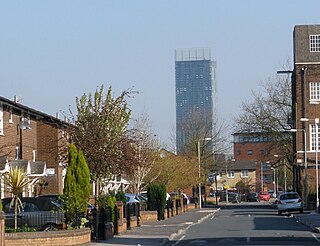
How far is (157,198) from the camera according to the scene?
162 feet

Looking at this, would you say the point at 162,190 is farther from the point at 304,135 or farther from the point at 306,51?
the point at 306,51

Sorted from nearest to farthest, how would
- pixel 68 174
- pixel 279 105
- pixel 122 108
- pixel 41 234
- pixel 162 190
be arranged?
pixel 41 234
pixel 68 174
pixel 122 108
pixel 162 190
pixel 279 105

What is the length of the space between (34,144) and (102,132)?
47.7ft

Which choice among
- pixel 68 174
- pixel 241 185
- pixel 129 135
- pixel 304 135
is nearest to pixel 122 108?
pixel 129 135

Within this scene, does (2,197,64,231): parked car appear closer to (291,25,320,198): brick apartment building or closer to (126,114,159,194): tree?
(126,114,159,194): tree

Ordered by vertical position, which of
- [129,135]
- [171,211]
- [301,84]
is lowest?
[171,211]

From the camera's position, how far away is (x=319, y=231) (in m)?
35.6

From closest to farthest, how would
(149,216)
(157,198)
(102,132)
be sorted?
(102,132)
(149,216)
(157,198)

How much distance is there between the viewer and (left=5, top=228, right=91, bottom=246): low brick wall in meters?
24.1

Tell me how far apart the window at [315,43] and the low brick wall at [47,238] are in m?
50.8

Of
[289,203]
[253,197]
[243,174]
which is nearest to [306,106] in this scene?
[289,203]

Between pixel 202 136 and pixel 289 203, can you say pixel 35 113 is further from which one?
pixel 202 136

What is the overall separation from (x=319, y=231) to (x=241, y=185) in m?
112

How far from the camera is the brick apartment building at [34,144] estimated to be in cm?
4341
